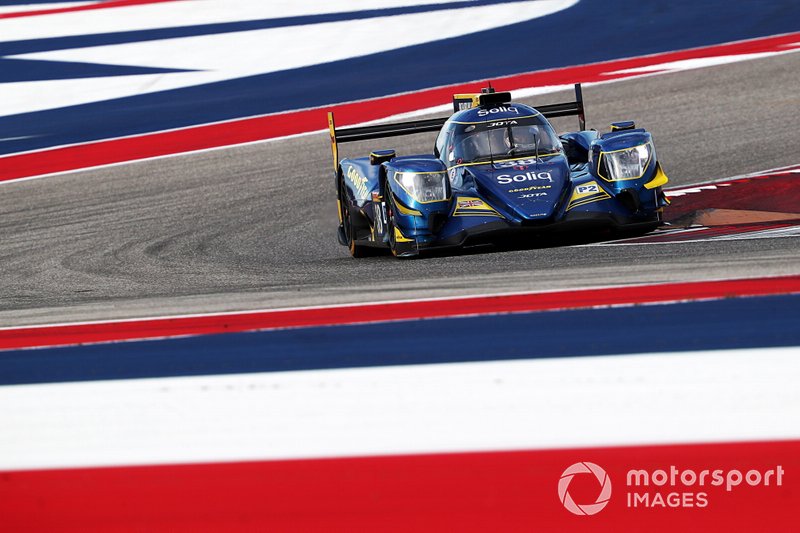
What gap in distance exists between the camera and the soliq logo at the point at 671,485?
318 cm

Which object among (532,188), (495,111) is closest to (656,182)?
(532,188)

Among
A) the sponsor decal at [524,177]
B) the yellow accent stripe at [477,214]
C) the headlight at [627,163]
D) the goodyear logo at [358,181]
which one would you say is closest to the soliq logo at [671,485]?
the yellow accent stripe at [477,214]

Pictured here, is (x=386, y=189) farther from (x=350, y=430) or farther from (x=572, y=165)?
(x=350, y=430)

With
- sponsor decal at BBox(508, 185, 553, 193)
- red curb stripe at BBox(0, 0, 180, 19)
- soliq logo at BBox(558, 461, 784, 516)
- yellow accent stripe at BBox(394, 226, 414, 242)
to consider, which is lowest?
soliq logo at BBox(558, 461, 784, 516)

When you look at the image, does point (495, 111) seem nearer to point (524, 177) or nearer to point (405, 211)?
point (524, 177)

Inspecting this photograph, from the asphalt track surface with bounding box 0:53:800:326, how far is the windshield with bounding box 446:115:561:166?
1163 millimetres

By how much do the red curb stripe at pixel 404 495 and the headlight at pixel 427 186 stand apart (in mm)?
4901

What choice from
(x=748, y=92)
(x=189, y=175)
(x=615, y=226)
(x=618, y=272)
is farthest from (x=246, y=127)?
Answer: (x=618, y=272)

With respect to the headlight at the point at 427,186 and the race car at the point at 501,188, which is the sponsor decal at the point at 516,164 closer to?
the race car at the point at 501,188

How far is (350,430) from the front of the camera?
3.59m

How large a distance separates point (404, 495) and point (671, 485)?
0.73 metres

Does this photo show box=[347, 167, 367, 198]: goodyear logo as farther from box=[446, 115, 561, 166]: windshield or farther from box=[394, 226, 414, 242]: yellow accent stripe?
box=[394, 226, 414, 242]: yellow accent stripe

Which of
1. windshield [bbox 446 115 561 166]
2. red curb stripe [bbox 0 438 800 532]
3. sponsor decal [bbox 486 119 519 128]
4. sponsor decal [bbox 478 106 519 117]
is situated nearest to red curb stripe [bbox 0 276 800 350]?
red curb stripe [bbox 0 438 800 532]

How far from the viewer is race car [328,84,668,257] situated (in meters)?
8.14
